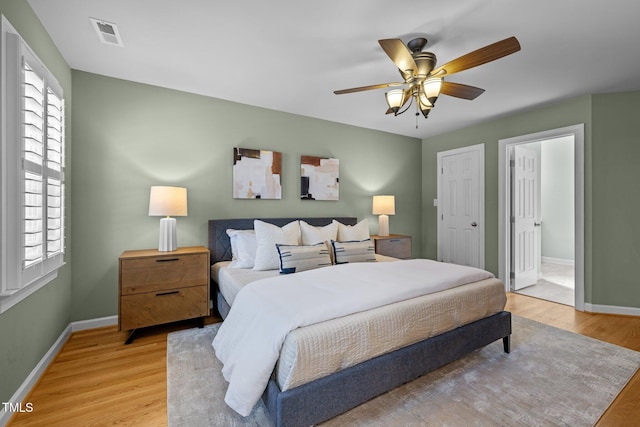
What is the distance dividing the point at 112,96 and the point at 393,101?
282 cm

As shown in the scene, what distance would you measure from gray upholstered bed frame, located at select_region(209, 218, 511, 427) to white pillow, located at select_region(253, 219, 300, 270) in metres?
1.45

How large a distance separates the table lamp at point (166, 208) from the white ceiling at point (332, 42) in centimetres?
119

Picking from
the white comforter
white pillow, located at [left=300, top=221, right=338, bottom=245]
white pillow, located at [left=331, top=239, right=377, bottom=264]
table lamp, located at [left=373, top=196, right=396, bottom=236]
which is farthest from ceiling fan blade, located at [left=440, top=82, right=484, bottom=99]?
table lamp, located at [left=373, top=196, right=396, bottom=236]

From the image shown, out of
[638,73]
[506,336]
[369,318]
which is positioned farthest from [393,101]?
[638,73]

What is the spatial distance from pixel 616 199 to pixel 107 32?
5370 millimetres

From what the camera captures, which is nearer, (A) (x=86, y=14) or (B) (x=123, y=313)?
(A) (x=86, y=14)

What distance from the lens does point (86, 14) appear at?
2.01 metres

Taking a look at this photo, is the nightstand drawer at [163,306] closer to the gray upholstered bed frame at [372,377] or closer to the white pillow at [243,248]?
the white pillow at [243,248]

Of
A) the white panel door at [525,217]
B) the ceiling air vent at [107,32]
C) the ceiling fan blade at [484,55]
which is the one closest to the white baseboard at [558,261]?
the white panel door at [525,217]

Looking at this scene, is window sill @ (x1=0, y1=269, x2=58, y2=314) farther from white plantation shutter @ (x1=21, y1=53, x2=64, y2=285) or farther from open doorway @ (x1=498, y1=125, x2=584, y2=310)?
open doorway @ (x1=498, y1=125, x2=584, y2=310)

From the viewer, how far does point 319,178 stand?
4203 millimetres

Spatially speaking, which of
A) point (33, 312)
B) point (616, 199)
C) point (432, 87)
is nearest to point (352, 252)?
point (432, 87)

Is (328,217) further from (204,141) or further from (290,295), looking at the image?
(290,295)

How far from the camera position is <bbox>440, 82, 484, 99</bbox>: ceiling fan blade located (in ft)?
7.47
